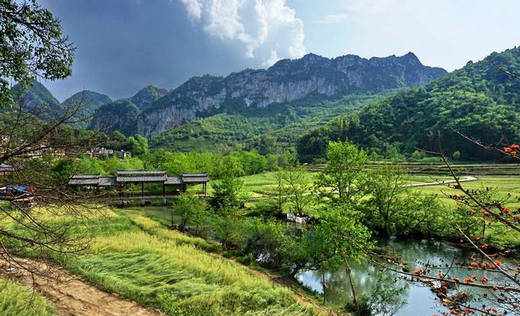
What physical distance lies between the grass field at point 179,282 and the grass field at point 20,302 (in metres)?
2.31

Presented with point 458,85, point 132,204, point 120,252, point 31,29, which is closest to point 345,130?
point 458,85

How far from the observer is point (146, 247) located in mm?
25188

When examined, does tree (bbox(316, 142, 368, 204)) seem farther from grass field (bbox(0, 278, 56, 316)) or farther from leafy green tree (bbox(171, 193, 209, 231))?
grass field (bbox(0, 278, 56, 316))

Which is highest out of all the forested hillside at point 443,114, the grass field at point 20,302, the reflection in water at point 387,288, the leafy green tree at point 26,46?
the forested hillside at point 443,114

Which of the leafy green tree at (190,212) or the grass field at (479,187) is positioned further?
the leafy green tree at (190,212)

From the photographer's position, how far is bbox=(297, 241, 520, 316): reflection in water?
68.8 ft

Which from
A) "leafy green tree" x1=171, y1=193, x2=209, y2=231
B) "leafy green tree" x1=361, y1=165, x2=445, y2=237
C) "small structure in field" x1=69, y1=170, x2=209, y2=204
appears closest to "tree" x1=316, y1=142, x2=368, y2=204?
"leafy green tree" x1=361, y1=165, x2=445, y2=237

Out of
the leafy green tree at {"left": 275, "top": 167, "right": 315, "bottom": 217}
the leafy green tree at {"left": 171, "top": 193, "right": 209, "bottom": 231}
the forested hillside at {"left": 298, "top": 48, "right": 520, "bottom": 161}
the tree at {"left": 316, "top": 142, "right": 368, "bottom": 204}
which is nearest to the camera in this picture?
the leafy green tree at {"left": 171, "top": 193, "right": 209, "bottom": 231}

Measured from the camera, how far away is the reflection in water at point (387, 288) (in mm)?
20984

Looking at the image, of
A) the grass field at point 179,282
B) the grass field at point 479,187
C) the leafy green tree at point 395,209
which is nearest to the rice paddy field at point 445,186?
the grass field at point 479,187

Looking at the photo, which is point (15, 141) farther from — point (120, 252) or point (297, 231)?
point (297, 231)

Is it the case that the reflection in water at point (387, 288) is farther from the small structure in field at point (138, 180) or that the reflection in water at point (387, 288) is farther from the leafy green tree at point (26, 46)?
the small structure in field at point (138, 180)

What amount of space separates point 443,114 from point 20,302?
110 m

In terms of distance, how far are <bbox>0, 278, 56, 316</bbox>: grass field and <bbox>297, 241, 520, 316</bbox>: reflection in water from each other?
1326cm
